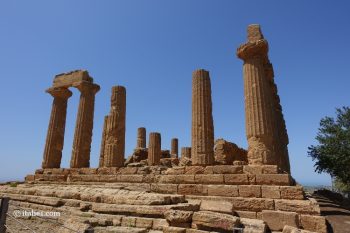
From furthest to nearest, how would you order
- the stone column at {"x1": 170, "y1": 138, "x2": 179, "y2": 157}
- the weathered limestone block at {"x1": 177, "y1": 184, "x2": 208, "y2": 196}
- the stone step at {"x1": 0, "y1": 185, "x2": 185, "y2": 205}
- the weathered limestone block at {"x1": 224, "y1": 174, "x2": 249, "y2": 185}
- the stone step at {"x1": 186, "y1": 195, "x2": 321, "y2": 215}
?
the stone column at {"x1": 170, "y1": 138, "x2": 179, "y2": 157}
the weathered limestone block at {"x1": 177, "y1": 184, "x2": 208, "y2": 196}
the weathered limestone block at {"x1": 224, "y1": 174, "x2": 249, "y2": 185}
the stone step at {"x1": 0, "y1": 185, "x2": 185, "y2": 205}
the stone step at {"x1": 186, "y1": 195, "x2": 321, "y2": 215}

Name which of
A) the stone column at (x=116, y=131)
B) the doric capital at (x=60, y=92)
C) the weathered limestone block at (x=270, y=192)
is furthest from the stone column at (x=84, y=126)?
the weathered limestone block at (x=270, y=192)

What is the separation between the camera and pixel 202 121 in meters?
13.6

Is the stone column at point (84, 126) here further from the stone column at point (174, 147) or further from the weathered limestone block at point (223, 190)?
the stone column at point (174, 147)

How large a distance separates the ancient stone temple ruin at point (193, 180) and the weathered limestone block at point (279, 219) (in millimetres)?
29

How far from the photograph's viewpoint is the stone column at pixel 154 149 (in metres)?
23.1

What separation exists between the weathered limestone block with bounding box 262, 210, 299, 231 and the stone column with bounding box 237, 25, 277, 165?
10.4ft

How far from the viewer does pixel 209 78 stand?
14414mm

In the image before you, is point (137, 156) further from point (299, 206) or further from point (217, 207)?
point (299, 206)

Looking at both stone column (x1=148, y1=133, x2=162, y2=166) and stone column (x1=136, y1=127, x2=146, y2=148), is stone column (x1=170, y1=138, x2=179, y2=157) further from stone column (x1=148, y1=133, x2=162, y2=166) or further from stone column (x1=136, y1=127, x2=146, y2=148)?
stone column (x1=148, y1=133, x2=162, y2=166)

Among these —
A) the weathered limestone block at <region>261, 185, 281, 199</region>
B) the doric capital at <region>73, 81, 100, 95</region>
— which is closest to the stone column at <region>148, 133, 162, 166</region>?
the doric capital at <region>73, 81, 100, 95</region>

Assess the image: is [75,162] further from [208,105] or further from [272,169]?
[272,169]

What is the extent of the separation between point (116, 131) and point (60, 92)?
701 cm

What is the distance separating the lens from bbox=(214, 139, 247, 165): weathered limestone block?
19644 mm

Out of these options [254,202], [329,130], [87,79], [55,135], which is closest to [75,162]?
[55,135]
